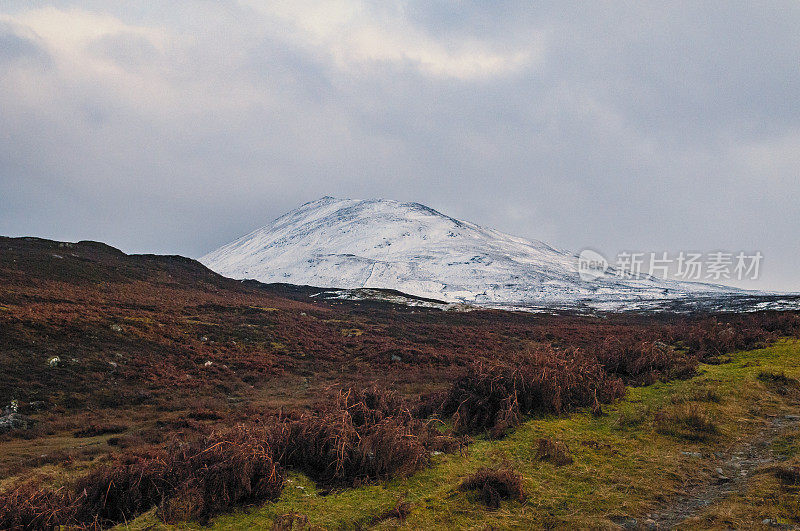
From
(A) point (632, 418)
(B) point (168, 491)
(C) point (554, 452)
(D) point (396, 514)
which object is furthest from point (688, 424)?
(B) point (168, 491)

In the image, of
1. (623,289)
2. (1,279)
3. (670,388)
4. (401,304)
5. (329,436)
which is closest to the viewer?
(329,436)

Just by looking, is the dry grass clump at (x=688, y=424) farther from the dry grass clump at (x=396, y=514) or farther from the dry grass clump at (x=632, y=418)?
the dry grass clump at (x=396, y=514)

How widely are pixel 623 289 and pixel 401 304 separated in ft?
367

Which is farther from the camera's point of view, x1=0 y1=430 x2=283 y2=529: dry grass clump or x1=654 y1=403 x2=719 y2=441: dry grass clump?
x1=654 y1=403 x2=719 y2=441: dry grass clump

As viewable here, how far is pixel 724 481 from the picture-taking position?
4543mm

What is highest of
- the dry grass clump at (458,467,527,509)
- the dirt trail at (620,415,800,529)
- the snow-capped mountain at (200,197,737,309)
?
the snow-capped mountain at (200,197,737,309)

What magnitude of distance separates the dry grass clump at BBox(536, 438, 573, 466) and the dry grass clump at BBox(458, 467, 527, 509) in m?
0.98

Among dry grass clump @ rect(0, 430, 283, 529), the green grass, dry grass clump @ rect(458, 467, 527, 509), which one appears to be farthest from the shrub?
dry grass clump @ rect(0, 430, 283, 529)

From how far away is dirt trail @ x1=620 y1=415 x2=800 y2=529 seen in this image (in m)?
3.83

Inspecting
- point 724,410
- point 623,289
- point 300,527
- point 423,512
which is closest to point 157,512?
point 300,527

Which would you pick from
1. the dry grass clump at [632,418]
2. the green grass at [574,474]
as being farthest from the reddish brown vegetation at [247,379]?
the dry grass clump at [632,418]

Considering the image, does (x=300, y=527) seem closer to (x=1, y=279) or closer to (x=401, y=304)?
(x=1, y=279)

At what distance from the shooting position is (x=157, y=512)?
4.23 metres

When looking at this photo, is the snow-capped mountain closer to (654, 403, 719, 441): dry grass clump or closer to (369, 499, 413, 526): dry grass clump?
(654, 403, 719, 441): dry grass clump
